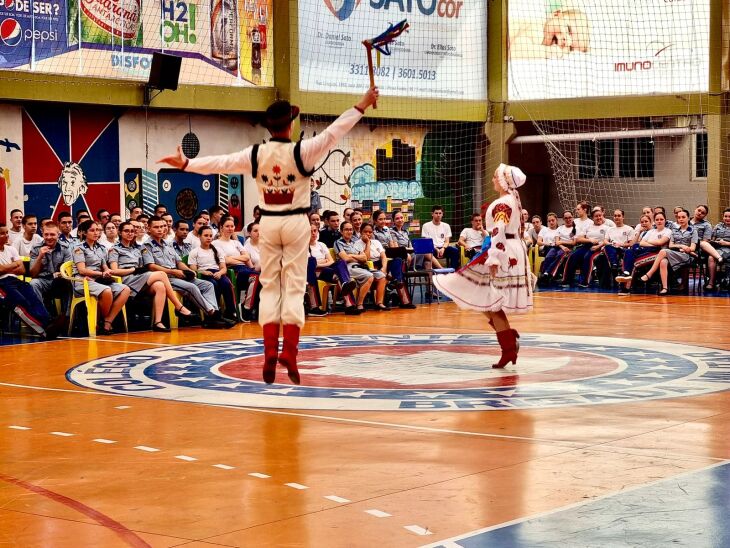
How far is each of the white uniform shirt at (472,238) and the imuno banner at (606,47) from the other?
17.7ft

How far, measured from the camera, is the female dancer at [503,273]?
10773 millimetres

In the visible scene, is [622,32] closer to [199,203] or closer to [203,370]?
[199,203]

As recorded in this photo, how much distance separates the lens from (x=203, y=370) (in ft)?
36.2

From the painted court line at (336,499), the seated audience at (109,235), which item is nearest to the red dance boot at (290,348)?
the painted court line at (336,499)

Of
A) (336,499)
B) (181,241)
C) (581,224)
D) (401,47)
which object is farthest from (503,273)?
(401,47)

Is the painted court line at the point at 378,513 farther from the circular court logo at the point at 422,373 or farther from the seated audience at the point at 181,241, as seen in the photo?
the seated audience at the point at 181,241

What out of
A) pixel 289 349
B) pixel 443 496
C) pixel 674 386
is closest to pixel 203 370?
pixel 289 349

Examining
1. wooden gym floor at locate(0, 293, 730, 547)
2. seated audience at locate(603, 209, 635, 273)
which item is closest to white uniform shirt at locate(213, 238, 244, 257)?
wooden gym floor at locate(0, 293, 730, 547)

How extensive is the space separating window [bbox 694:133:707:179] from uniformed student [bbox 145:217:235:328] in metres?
13.7

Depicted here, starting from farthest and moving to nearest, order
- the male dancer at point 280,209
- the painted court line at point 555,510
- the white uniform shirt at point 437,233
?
the white uniform shirt at point 437,233 → the male dancer at point 280,209 → the painted court line at point 555,510

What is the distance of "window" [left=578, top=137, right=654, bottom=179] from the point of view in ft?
84.9

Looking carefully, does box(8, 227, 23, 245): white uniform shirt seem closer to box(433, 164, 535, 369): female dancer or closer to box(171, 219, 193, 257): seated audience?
box(171, 219, 193, 257): seated audience

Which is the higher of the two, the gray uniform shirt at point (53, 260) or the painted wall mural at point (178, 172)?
the painted wall mural at point (178, 172)

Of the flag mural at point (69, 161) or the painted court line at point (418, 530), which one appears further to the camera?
the flag mural at point (69, 161)
